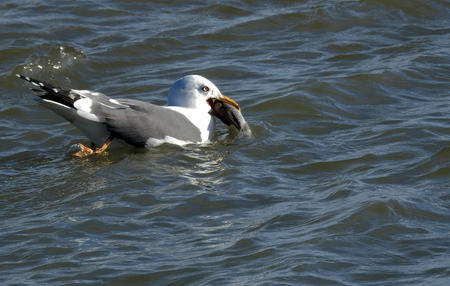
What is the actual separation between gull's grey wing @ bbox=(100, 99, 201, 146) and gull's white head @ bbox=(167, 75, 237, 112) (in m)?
0.52

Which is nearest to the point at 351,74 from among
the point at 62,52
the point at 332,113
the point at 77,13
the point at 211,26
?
the point at 332,113

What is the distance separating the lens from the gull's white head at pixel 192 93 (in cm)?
936

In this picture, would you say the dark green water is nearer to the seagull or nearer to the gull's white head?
the seagull

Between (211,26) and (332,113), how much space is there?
3730mm

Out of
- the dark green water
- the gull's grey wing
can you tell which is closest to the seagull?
the gull's grey wing

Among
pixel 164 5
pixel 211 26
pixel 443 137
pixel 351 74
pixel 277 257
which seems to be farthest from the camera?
pixel 164 5

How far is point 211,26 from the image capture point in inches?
516

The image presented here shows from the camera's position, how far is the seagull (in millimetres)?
8273

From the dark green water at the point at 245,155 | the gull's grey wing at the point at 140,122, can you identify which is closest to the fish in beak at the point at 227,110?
the dark green water at the point at 245,155

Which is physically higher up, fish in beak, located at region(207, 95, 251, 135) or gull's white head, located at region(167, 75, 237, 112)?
gull's white head, located at region(167, 75, 237, 112)

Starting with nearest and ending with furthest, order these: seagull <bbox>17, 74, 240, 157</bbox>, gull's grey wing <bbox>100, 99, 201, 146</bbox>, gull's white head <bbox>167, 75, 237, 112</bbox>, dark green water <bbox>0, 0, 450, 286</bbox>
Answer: dark green water <bbox>0, 0, 450, 286</bbox> < seagull <bbox>17, 74, 240, 157</bbox> < gull's grey wing <bbox>100, 99, 201, 146</bbox> < gull's white head <bbox>167, 75, 237, 112</bbox>

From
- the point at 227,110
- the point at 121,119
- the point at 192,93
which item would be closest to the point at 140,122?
the point at 121,119

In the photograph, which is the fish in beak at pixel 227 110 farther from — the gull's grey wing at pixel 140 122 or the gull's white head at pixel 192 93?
the gull's grey wing at pixel 140 122

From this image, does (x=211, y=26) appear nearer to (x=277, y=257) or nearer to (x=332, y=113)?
(x=332, y=113)
